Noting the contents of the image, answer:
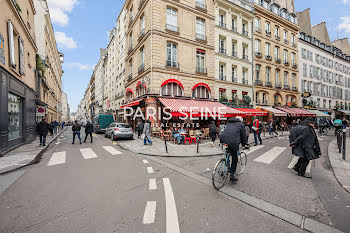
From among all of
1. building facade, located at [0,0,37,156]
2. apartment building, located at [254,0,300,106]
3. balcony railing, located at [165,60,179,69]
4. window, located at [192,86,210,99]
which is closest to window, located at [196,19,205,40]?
balcony railing, located at [165,60,179,69]

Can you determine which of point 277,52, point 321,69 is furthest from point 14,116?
point 321,69

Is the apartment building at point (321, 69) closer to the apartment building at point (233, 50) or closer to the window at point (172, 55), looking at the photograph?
the apartment building at point (233, 50)

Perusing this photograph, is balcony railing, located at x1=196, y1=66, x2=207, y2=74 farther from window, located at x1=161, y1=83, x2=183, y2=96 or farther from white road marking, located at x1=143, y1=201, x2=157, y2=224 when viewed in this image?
white road marking, located at x1=143, y1=201, x2=157, y2=224

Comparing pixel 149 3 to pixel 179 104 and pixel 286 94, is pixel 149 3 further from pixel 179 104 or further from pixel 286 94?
pixel 286 94

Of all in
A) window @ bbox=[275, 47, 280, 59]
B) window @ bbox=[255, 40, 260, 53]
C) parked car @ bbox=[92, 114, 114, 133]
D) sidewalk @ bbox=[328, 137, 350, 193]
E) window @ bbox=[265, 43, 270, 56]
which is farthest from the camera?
window @ bbox=[275, 47, 280, 59]

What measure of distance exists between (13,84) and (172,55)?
11.3m

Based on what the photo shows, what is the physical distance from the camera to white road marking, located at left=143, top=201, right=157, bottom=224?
254 centimetres

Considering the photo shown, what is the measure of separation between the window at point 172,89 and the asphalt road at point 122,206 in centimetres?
1059

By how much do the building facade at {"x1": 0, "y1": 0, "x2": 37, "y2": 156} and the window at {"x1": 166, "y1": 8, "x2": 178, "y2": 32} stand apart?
1040cm

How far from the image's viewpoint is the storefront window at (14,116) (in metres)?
8.42

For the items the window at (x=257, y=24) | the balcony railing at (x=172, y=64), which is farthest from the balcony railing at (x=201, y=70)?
the window at (x=257, y=24)

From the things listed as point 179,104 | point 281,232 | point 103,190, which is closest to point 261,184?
point 281,232

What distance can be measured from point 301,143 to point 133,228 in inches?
195

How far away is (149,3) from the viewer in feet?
46.8
